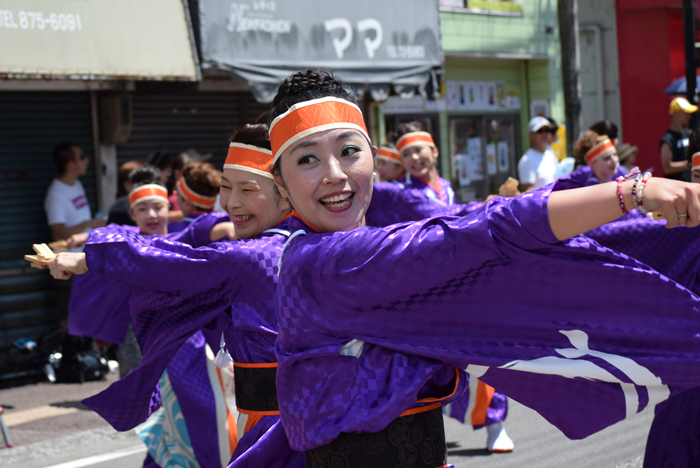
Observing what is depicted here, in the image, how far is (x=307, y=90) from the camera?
81.6 inches

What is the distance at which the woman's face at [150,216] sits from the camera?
5.16 m

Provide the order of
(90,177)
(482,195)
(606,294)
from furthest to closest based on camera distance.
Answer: (482,195) → (90,177) → (606,294)

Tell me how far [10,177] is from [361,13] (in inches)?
166

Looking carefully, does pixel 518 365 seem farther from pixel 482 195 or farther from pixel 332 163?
pixel 482 195

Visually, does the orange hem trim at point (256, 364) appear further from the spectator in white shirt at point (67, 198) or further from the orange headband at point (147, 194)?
the spectator in white shirt at point (67, 198)

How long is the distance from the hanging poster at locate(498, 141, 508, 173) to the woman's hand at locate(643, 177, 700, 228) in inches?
505

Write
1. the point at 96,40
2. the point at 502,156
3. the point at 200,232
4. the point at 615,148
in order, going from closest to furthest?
the point at 200,232 → the point at 96,40 → the point at 615,148 → the point at 502,156

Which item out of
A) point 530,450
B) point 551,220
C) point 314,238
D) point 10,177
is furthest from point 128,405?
point 10,177

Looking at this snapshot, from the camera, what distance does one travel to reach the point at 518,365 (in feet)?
6.08

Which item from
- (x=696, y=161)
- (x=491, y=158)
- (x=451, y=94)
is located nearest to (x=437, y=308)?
(x=696, y=161)

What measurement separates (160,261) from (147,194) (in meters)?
2.32

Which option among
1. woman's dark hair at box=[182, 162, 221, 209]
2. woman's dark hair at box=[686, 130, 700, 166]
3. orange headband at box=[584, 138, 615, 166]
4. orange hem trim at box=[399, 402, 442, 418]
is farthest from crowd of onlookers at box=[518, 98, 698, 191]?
orange hem trim at box=[399, 402, 442, 418]

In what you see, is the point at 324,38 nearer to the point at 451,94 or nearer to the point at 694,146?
the point at 451,94

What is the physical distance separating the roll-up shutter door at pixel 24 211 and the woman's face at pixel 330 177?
6.61 m
